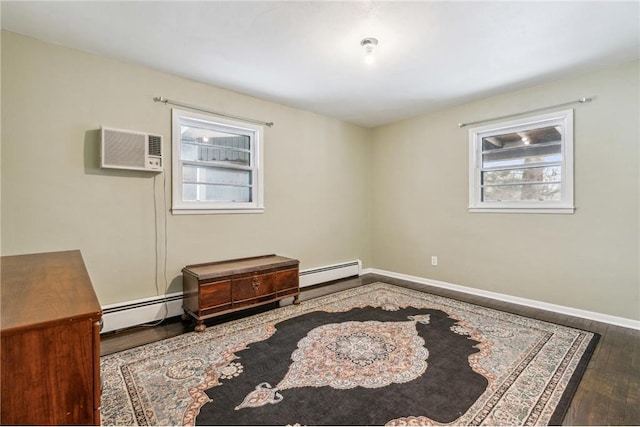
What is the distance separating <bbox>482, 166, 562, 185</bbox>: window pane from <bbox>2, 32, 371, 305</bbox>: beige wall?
254 cm

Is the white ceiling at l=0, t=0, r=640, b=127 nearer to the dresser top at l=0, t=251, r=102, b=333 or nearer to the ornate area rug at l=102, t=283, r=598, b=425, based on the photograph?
the dresser top at l=0, t=251, r=102, b=333

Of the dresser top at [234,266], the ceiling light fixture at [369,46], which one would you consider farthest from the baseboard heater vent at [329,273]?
the ceiling light fixture at [369,46]

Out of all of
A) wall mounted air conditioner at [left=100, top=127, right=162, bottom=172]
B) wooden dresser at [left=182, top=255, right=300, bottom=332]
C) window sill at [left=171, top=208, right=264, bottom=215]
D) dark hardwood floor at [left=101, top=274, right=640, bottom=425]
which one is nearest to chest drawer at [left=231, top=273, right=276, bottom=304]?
wooden dresser at [left=182, top=255, right=300, bottom=332]

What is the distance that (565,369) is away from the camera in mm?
2113

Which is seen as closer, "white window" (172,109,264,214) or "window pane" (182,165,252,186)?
"white window" (172,109,264,214)

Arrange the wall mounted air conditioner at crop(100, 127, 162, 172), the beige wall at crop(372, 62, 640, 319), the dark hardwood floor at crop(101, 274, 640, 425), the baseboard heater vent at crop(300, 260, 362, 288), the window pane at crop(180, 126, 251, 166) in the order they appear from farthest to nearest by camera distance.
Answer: the baseboard heater vent at crop(300, 260, 362, 288) < the window pane at crop(180, 126, 251, 166) < the beige wall at crop(372, 62, 640, 319) < the wall mounted air conditioner at crop(100, 127, 162, 172) < the dark hardwood floor at crop(101, 274, 640, 425)

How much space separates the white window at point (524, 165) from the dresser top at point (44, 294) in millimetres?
3984

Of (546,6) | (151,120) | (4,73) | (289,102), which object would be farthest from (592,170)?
(4,73)

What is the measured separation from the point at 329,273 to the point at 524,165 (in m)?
2.82

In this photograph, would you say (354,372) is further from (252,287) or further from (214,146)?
(214,146)

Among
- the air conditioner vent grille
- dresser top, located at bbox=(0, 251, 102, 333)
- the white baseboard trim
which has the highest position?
the air conditioner vent grille

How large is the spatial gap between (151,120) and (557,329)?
424cm

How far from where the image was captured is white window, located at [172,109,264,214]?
3221 mm

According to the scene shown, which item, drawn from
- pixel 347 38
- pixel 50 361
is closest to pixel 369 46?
pixel 347 38
